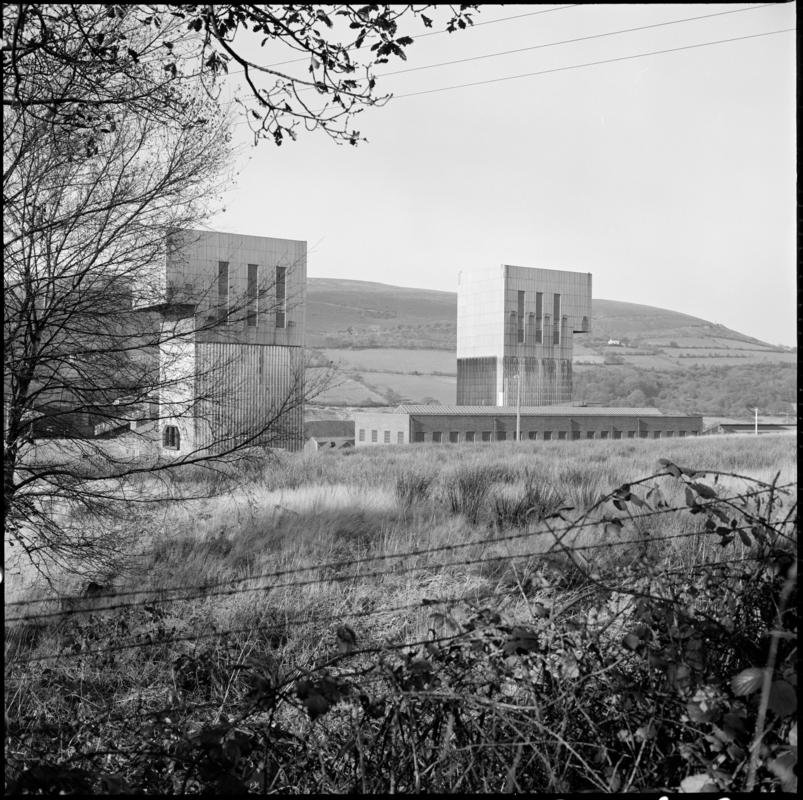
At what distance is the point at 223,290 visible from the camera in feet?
10.6

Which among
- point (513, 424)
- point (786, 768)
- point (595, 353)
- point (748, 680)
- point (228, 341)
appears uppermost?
point (595, 353)

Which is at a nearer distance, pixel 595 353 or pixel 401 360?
pixel 595 353

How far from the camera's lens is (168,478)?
3.38 m

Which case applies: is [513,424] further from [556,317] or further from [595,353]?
[556,317]

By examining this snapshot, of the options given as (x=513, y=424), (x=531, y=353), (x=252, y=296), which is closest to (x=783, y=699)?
(x=252, y=296)

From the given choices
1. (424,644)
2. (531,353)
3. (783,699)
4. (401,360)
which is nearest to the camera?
(783,699)

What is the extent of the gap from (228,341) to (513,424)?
5.80 metres

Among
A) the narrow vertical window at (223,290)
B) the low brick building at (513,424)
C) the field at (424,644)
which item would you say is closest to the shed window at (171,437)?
the field at (424,644)

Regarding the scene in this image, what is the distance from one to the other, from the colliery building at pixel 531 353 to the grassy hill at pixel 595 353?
1.04 feet

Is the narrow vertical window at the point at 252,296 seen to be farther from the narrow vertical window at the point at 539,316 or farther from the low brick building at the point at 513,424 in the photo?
the low brick building at the point at 513,424

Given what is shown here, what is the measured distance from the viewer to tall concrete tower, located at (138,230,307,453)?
3178mm

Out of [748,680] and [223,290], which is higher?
[223,290]

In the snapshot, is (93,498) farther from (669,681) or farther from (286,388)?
(669,681)

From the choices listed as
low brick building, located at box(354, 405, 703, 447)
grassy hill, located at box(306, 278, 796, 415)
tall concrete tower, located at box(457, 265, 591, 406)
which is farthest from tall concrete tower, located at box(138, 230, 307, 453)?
low brick building, located at box(354, 405, 703, 447)
